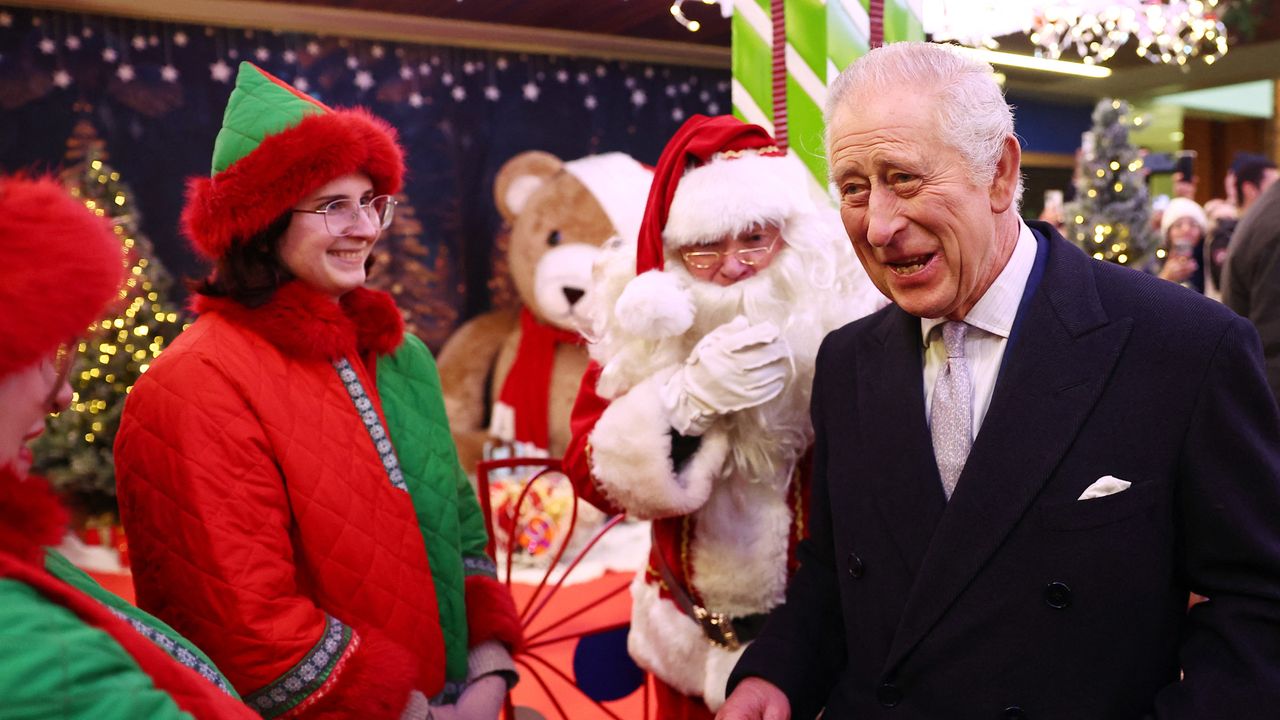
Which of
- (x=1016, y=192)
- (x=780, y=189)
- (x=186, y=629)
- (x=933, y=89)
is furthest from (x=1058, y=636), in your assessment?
(x=186, y=629)

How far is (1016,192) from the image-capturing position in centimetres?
141

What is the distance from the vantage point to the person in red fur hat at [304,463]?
1.61 metres

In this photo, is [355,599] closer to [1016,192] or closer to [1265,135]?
[1016,192]

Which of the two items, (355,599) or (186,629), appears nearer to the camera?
(186,629)

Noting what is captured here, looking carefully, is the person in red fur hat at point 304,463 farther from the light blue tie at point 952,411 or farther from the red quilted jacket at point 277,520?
the light blue tie at point 952,411

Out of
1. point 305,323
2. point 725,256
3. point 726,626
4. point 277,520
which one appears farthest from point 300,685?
point 725,256

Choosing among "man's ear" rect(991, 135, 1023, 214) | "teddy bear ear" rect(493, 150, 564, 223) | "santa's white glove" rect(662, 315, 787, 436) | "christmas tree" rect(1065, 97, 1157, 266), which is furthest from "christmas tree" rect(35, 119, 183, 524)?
"christmas tree" rect(1065, 97, 1157, 266)

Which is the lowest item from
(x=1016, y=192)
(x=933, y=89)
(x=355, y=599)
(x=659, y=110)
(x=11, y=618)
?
(x=355, y=599)

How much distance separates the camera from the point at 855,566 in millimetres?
1476

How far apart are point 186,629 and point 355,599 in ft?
0.91

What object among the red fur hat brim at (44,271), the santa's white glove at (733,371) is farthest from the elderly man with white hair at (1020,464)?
the red fur hat brim at (44,271)

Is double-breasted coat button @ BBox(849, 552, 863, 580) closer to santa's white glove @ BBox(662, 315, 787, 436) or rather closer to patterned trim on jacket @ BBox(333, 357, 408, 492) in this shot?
santa's white glove @ BBox(662, 315, 787, 436)

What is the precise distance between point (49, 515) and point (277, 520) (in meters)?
0.61

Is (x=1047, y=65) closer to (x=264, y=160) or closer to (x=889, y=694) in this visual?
(x=264, y=160)
